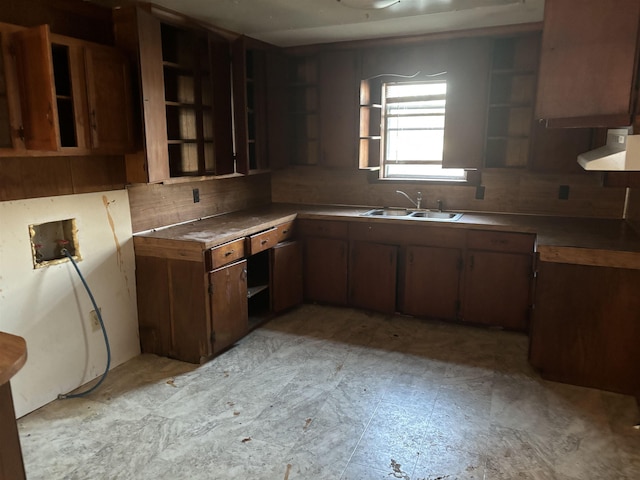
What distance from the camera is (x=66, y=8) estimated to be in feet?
8.41

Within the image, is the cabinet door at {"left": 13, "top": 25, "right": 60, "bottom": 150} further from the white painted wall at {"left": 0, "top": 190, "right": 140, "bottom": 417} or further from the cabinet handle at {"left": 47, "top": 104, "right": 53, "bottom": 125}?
the white painted wall at {"left": 0, "top": 190, "right": 140, "bottom": 417}

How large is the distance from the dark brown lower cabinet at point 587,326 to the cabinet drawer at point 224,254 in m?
1.94

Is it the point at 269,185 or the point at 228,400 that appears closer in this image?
the point at 228,400

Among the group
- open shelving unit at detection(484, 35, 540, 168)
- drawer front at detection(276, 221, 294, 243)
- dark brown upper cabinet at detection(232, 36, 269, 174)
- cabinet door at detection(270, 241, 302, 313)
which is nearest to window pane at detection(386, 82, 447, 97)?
open shelving unit at detection(484, 35, 540, 168)

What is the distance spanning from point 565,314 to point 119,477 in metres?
2.50

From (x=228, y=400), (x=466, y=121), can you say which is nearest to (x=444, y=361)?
(x=228, y=400)

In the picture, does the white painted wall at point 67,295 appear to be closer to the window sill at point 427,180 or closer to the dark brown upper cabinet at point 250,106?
the dark brown upper cabinet at point 250,106

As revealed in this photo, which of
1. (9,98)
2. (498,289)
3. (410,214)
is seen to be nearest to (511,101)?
(410,214)

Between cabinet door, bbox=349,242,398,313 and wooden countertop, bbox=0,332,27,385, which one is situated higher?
wooden countertop, bbox=0,332,27,385

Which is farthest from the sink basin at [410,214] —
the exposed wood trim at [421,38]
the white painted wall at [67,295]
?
the white painted wall at [67,295]

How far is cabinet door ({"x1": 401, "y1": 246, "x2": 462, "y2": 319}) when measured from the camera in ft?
11.8

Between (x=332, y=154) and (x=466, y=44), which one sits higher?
(x=466, y=44)

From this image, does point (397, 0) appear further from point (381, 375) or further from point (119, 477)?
point (119, 477)

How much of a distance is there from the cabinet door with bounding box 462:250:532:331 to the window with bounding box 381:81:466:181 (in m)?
0.93
